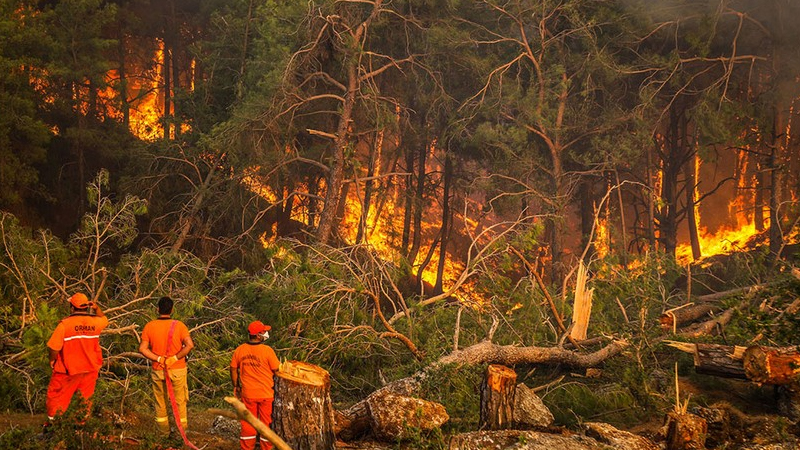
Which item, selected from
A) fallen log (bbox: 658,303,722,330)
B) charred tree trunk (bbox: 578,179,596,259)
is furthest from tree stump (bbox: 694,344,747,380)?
charred tree trunk (bbox: 578,179,596,259)

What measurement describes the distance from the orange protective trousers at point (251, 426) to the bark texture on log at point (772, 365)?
544 cm

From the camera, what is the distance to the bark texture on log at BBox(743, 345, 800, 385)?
8539 mm

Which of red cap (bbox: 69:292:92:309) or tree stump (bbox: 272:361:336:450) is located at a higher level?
red cap (bbox: 69:292:92:309)

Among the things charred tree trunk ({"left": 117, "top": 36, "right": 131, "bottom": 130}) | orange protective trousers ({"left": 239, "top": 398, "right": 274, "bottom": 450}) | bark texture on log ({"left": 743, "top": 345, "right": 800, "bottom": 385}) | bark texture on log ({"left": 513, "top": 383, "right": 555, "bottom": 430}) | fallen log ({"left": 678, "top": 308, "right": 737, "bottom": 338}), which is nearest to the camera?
orange protective trousers ({"left": 239, "top": 398, "right": 274, "bottom": 450})

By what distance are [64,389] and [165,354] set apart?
1.08m

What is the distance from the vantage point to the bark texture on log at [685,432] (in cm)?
775

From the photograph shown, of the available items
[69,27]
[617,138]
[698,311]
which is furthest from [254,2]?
[698,311]

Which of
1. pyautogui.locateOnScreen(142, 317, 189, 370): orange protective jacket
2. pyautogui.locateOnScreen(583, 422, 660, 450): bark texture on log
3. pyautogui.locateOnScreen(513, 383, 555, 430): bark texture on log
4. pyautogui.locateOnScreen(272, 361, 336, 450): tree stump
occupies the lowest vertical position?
pyautogui.locateOnScreen(583, 422, 660, 450): bark texture on log

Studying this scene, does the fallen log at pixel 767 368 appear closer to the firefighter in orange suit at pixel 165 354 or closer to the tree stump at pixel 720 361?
the tree stump at pixel 720 361

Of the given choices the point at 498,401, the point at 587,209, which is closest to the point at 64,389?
the point at 498,401

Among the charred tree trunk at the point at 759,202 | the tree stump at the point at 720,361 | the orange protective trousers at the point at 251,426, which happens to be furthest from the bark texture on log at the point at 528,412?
the charred tree trunk at the point at 759,202

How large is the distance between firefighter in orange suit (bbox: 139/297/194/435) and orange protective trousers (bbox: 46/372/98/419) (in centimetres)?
67

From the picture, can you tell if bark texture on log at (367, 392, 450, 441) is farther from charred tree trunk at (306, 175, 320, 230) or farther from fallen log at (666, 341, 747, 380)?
charred tree trunk at (306, 175, 320, 230)

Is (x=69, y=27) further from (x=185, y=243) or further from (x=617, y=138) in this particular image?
(x=617, y=138)
